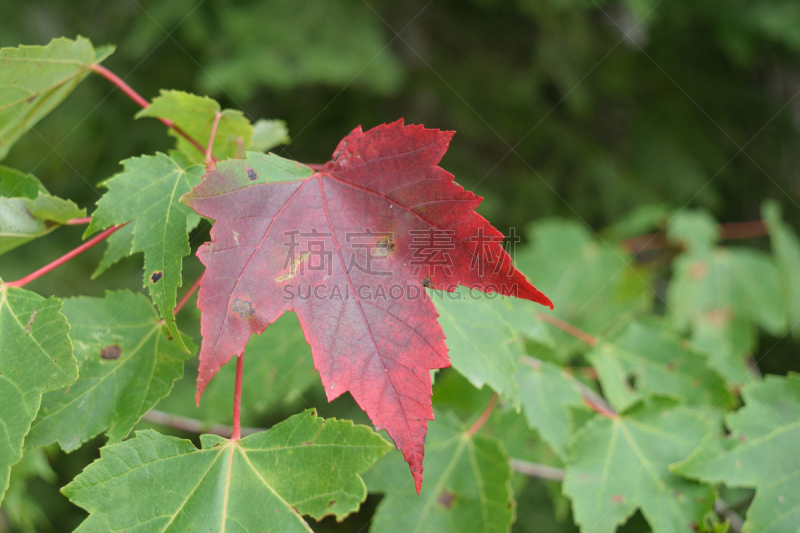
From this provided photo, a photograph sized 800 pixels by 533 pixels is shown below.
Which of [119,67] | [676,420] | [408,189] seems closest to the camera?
[408,189]

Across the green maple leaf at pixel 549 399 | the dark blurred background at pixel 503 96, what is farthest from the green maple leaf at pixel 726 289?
the green maple leaf at pixel 549 399

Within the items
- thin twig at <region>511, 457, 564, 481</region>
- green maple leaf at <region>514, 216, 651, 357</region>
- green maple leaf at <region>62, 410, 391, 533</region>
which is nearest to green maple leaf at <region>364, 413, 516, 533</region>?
thin twig at <region>511, 457, 564, 481</region>

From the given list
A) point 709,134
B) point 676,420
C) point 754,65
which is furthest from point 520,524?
point 754,65

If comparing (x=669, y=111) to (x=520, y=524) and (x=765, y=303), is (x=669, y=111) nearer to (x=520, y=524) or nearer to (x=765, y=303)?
(x=765, y=303)

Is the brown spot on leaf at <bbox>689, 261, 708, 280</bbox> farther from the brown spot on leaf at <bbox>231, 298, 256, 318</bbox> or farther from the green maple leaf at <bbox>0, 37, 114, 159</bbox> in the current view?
the green maple leaf at <bbox>0, 37, 114, 159</bbox>

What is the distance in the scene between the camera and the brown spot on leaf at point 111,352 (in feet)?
2.59

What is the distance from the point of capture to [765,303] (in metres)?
2.34

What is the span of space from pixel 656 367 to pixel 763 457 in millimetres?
329

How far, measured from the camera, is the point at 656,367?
1250 millimetres

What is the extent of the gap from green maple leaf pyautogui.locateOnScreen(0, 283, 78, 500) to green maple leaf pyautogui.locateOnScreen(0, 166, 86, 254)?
0.43ft

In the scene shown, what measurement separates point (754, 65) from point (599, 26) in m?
1.09

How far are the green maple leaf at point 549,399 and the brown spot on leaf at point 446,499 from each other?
0.22 meters

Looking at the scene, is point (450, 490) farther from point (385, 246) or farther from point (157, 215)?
point (157, 215)

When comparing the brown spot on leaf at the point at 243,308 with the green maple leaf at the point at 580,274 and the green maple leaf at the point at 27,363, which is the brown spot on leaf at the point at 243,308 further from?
the green maple leaf at the point at 580,274
